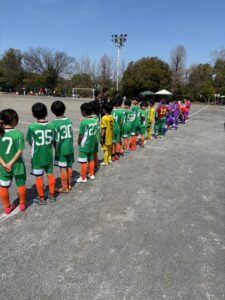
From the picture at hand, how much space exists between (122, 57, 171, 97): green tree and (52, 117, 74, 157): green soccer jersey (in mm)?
52030

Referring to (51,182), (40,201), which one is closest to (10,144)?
(51,182)

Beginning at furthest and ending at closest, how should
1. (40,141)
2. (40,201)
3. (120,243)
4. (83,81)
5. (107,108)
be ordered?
(83,81)
(107,108)
(40,201)
(40,141)
(120,243)

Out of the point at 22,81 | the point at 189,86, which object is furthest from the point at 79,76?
the point at 189,86

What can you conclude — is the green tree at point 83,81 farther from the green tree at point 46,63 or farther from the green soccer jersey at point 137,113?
the green soccer jersey at point 137,113

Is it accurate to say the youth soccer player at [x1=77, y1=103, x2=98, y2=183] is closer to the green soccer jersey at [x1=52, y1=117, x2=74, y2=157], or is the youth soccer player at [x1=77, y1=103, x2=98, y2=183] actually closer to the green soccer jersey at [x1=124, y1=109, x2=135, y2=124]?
the green soccer jersey at [x1=52, y1=117, x2=74, y2=157]

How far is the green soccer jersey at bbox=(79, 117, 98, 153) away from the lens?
512 cm

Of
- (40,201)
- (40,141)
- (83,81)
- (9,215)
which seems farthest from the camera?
(83,81)

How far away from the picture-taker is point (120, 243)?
336cm

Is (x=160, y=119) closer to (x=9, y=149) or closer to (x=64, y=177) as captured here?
(x=64, y=177)

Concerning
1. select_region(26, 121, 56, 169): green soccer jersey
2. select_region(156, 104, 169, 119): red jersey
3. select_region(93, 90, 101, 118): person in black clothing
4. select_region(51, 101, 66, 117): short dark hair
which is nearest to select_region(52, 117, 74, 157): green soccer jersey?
select_region(51, 101, 66, 117): short dark hair

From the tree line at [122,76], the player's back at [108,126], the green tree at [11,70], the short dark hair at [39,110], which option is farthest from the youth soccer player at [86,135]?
the green tree at [11,70]

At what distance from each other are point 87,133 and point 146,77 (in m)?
52.1

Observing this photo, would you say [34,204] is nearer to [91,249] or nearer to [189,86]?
[91,249]

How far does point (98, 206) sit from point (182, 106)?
14.0 metres
